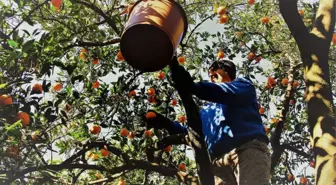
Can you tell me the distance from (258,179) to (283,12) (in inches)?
54.5

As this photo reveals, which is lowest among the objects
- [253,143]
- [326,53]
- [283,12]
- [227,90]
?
[253,143]

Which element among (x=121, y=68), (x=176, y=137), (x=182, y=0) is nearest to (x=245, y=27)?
(x=182, y=0)

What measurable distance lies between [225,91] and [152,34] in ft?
2.15

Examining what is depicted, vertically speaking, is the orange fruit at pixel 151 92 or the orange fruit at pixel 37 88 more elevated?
the orange fruit at pixel 151 92

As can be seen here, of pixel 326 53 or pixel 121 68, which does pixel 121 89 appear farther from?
pixel 326 53

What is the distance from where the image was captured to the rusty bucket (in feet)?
6.85

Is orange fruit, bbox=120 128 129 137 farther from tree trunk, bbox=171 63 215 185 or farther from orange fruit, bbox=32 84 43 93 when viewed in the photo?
tree trunk, bbox=171 63 215 185

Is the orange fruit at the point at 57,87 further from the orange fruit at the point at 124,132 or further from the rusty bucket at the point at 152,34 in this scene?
the rusty bucket at the point at 152,34

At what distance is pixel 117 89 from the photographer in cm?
423

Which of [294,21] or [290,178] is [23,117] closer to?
[294,21]

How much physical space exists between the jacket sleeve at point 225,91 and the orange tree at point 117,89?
19.5 inches

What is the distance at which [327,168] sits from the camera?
235 centimetres

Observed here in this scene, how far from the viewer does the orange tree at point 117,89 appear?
8.46ft

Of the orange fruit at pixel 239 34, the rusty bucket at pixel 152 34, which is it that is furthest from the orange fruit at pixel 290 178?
the rusty bucket at pixel 152 34
